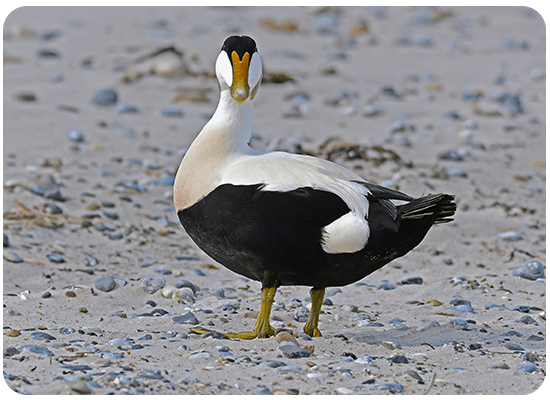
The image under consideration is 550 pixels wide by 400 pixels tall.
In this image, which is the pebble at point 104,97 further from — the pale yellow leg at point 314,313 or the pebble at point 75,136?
the pale yellow leg at point 314,313

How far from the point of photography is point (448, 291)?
198 inches

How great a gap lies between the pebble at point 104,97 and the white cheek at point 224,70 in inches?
204

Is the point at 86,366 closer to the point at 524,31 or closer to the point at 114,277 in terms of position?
the point at 114,277

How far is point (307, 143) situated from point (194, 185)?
4245 mm

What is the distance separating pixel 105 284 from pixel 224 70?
177 cm

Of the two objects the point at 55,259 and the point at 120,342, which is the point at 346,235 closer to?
the point at 120,342

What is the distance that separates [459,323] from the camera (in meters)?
4.26

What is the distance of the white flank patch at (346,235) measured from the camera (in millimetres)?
3674

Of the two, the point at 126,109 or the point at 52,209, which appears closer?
the point at 52,209

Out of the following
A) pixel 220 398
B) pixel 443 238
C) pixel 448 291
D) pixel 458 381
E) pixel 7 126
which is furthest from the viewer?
pixel 7 126

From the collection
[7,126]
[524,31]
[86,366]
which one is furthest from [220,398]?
[524,31]

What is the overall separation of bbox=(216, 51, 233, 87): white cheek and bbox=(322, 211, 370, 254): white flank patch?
0.99 m

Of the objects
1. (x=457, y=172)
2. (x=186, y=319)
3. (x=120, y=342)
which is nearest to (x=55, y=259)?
(x=186, y=319)

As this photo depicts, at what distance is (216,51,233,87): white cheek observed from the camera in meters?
3.96
